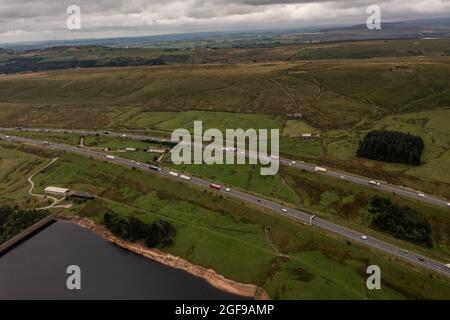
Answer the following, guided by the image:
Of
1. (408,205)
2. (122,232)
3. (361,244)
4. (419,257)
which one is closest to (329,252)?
(361,244)

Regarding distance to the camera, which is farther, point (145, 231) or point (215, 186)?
point (215, 186)

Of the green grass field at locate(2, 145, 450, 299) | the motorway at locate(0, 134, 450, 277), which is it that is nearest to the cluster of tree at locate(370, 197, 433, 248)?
the motorway at locate(0, 134, 450, 277)

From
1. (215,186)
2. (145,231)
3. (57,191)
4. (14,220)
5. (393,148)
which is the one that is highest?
(393,148)

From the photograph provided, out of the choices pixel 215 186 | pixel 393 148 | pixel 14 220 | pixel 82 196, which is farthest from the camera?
pixel 393 148

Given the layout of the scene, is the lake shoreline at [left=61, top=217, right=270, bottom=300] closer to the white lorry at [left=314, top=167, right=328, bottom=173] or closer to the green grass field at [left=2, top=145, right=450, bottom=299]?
the green grass field at [left=2, top=145, right=450, bottom=299]

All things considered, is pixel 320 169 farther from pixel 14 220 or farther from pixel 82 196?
pixel 14 220

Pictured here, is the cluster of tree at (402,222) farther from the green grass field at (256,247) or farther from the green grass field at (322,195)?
the green grass field at (256,247)

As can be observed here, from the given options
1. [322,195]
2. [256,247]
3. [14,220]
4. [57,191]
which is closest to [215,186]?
[256,247]
